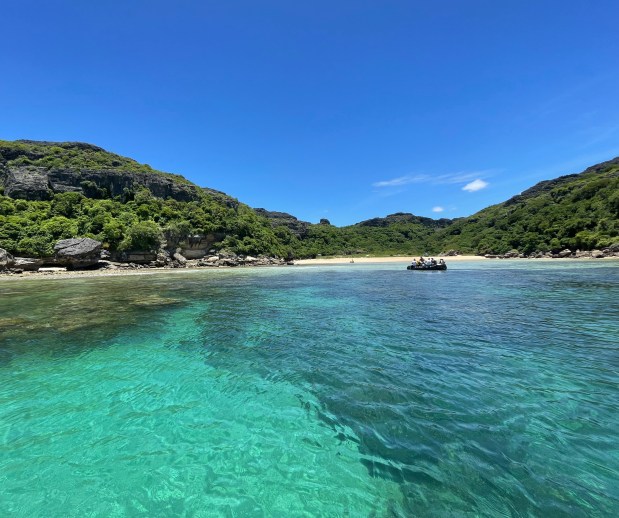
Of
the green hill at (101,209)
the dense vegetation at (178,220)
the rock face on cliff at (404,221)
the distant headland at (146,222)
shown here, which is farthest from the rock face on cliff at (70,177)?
the rock face on cliff at (404,221)

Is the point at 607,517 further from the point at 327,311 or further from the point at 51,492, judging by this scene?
the point at 327,311

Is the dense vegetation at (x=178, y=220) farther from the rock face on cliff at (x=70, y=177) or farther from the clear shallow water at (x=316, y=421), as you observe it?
the clear shallow water at (x=316, y=421)

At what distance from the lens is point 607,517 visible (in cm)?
350

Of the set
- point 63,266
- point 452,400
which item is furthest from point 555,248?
point 63,266

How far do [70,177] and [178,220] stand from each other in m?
27.2

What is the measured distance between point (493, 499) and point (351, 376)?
166 inches

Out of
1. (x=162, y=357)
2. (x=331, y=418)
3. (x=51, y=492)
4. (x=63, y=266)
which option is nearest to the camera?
(x=51, y=492)

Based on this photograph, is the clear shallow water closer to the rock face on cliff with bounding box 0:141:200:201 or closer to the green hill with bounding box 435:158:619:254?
the rock face on cliff with bounding box 0:141:200:201

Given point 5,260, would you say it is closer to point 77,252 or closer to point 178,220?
point 77,252

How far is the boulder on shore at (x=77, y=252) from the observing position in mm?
47250

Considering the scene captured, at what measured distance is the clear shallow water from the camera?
3.96 m

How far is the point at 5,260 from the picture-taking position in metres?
41.7

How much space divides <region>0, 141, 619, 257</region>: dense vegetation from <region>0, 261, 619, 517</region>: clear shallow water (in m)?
51.2

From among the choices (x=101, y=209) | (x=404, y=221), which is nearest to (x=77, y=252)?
(x=101, y=209)
